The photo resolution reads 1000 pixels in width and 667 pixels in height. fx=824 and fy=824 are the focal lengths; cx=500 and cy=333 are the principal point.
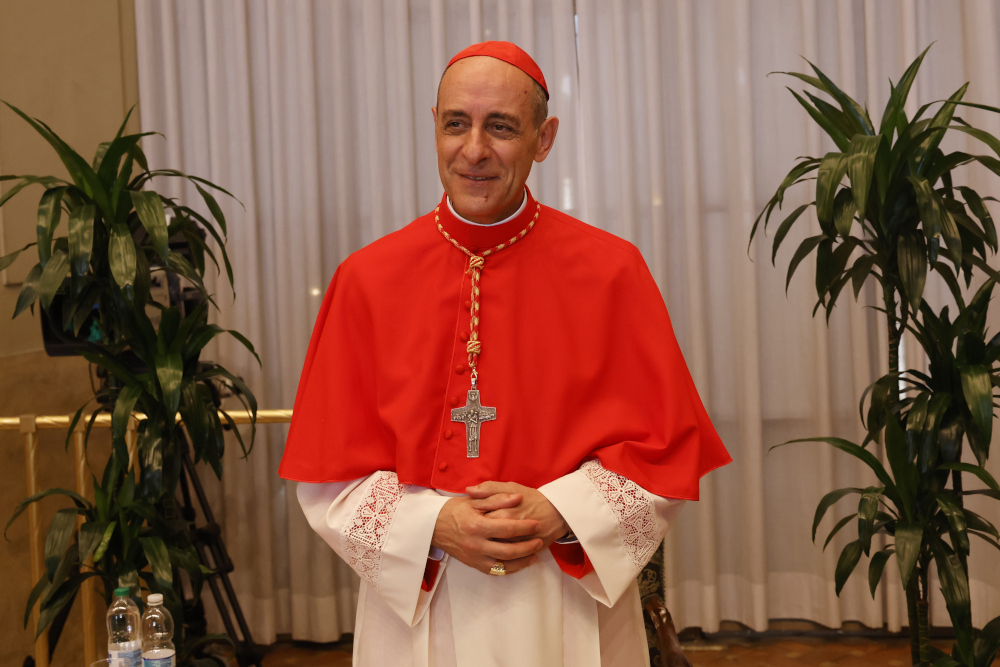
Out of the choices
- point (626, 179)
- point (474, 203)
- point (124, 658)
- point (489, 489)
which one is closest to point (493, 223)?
point (474, 203)

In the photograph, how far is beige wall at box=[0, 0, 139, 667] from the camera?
2889 mm

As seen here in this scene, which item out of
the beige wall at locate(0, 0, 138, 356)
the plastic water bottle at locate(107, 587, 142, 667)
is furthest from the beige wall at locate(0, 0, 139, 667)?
the plastic water bottle at locate(107, 587, 142, 667)

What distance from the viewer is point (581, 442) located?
1.43 meters

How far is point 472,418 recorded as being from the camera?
4.66 feet

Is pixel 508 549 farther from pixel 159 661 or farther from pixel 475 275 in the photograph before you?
pixel 159 661

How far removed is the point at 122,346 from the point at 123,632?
0.85 metres

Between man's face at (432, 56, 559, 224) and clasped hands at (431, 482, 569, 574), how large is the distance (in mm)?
485

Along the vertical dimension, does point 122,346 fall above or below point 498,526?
above

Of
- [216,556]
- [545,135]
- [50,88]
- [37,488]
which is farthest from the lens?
[50,88]

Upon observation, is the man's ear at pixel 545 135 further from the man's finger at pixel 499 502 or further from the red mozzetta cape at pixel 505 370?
the man's finger at pixel 499 502

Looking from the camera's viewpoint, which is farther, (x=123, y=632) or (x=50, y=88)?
(x=50, y=88)

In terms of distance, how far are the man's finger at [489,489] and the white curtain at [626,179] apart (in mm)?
2195

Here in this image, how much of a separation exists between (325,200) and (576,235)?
221 cm

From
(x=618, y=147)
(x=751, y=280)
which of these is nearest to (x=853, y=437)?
(x=751, y=280)
